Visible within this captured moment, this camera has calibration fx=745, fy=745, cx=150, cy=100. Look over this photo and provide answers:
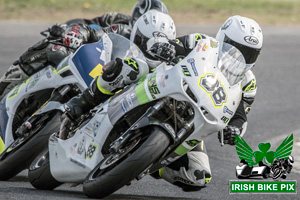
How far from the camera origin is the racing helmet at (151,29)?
6.72m

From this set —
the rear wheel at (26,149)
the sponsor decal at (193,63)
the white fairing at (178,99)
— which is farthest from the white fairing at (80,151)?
the sponsor decal at (193,63)

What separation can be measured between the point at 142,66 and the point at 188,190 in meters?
1.11

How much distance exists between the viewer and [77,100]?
6.07m

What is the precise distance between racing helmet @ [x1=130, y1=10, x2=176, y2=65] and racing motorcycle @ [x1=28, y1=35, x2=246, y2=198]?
1.06 meters

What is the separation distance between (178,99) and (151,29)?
1.57 m

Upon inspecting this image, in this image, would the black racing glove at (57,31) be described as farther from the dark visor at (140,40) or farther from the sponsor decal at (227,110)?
the sponsor decal at (227,110)

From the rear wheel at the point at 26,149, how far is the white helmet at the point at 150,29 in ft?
3.23

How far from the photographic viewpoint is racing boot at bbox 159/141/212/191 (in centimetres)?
597

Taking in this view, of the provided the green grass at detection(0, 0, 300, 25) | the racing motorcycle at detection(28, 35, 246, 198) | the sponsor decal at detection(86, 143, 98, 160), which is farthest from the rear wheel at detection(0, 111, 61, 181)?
the green grass at detection(0, 0, 300, 25)

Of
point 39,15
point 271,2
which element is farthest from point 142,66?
point 271,2

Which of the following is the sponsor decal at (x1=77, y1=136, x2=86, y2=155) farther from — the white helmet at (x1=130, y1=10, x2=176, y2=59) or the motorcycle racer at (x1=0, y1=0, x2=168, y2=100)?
the motorcycle racer at (x1=0, y1=0, x2=168, y2=100)

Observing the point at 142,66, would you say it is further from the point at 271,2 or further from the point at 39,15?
the point at 271,2

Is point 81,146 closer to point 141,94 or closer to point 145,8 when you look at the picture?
point 141,94

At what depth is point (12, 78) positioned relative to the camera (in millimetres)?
7809
